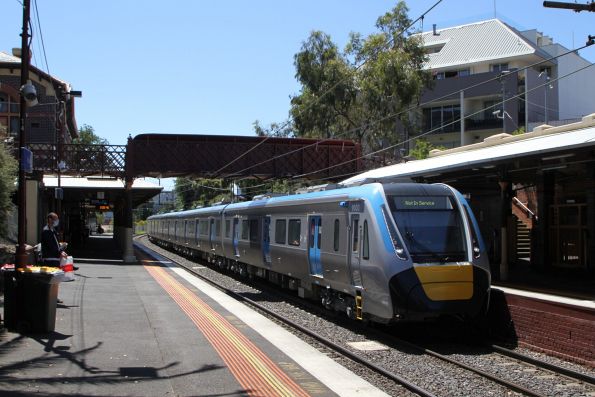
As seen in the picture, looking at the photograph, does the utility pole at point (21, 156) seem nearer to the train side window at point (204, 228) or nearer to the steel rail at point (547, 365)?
the steel rail at point (547, 365)

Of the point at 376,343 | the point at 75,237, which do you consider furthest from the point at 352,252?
the point at 75,237

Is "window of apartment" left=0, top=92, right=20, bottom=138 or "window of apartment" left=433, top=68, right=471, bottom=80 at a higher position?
"window of apartment" left=433, top=68, right=471, bottom=80

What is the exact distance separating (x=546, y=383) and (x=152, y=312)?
7.76 metres

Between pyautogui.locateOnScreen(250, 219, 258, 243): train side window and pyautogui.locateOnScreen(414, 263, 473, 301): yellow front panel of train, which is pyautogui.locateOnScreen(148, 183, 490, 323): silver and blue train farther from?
pyautogui.locateOnScreen(250, 219, 258, 243): train side window

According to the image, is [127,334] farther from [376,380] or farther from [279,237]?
[279,237]

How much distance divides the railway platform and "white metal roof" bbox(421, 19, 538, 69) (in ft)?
133

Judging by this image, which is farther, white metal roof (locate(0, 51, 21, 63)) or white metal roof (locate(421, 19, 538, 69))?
white metal roof (locate(421, 19, 538, 69))

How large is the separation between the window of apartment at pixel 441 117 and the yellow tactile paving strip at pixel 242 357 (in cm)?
3918

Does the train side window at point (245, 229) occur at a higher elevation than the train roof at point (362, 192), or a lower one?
lower

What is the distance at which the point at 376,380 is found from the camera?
8.01 meters

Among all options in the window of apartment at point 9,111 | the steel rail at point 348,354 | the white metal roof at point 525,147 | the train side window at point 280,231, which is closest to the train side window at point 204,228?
the train side window at point 280,231

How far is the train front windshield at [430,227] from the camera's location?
10.2 m

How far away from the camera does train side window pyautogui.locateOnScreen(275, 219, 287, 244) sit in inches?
643

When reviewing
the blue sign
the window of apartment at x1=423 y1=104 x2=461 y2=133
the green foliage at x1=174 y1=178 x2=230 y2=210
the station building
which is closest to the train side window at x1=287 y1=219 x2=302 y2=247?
the station building
